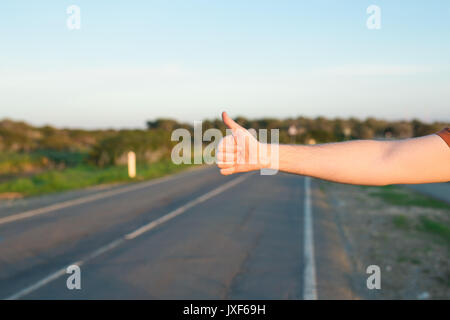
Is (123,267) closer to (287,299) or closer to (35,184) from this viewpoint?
(287,299)

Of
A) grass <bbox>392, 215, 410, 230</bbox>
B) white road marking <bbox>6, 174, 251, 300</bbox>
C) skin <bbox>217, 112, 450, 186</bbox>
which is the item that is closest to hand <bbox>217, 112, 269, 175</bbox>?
skin <bbox>217, 112, 450, 186</bbox>

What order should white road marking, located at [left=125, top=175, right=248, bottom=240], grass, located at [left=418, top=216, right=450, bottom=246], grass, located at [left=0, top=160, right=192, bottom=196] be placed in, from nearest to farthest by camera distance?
grass, located at [left=418, top=216, right=450, bottom=246] → white road marking, located at [left=125, top=175, right=248, bottom=240] → grass, located at [left=0, top=160, right=192, bottom=196]

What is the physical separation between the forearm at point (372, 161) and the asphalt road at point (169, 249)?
349 cm

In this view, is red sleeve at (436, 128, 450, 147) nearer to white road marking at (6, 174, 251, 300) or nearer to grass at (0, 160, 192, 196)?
white road marking at (6, 174, 251, 300)

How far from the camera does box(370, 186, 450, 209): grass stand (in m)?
11.6

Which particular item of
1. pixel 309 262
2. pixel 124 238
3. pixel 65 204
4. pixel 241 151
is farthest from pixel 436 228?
pixel 65 204

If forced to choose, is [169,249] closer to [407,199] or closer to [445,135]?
[445,135]

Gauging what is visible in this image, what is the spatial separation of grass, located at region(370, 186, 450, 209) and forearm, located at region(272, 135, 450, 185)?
35.4 ft

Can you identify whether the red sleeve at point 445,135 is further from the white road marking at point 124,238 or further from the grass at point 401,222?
the grass at point 401,222

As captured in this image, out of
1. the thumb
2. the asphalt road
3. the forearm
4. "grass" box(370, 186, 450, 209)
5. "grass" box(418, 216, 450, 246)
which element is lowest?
"grass" box(370, 186, 450, 209)

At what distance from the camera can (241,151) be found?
1.84 metres

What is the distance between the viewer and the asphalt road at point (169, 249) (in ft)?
17.1

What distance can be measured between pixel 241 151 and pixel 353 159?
516 mm
